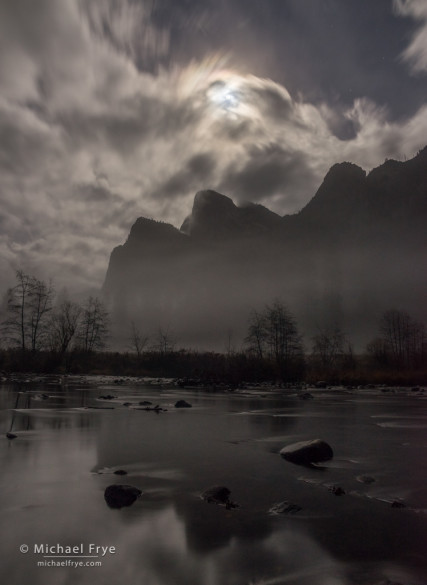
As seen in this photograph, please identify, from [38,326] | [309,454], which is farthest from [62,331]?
[309,454]

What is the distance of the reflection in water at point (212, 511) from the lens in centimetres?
474

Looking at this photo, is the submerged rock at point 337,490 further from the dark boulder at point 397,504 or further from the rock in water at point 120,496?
the rock in water at point 120,496

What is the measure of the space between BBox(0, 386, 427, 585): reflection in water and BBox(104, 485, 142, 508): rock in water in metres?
0.14

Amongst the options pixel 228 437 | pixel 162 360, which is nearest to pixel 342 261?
pixel 162 360

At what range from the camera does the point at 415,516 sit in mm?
6473

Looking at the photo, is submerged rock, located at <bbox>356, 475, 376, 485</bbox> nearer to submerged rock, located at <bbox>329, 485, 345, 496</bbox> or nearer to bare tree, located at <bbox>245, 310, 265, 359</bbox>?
submerged rock, located at <bbox>329, 485, 345, 496</bbox>

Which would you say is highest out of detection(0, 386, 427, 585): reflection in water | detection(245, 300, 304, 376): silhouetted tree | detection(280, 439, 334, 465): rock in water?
detection(245, 300, 304, 376): silhouetted tree

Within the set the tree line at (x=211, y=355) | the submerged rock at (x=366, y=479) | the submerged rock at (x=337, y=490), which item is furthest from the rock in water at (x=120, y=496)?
the tree line at (x=211, y=355)

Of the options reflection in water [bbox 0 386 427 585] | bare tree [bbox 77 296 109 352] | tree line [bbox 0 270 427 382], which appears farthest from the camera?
bare tree [bbox 77 296 109 352]

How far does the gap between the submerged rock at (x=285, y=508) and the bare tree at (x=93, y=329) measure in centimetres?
6949

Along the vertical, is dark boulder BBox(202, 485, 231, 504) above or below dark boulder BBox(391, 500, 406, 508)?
above

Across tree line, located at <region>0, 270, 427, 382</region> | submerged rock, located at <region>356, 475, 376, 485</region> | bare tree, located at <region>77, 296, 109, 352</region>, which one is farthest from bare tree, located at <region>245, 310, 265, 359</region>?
submerged rock, located at <region>356, 475, 376, 485</region>

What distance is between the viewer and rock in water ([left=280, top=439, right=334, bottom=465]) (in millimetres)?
10281

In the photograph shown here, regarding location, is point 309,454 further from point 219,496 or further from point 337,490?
point 219,496
